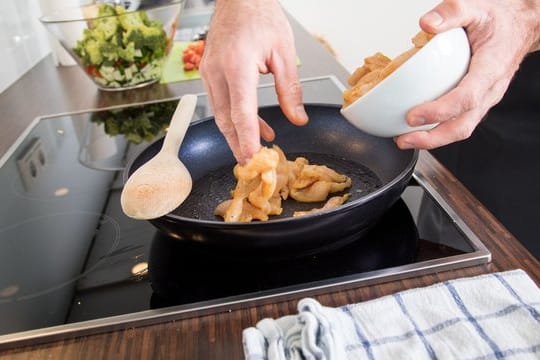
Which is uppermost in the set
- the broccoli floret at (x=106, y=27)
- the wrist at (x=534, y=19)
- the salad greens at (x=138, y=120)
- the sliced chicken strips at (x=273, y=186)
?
the wrist at (x=534, y=19)

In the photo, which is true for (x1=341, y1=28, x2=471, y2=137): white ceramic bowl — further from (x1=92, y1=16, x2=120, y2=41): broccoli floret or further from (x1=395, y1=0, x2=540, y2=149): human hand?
(x1=92, y1=16, x2=120, y2=41): broccoli floret

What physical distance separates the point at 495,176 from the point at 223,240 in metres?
0.76

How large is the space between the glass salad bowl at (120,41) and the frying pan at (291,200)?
0.48 meters

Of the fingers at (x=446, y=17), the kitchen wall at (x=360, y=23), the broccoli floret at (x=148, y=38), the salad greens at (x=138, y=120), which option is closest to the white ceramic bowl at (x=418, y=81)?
the fingers at (x=446, y=17)

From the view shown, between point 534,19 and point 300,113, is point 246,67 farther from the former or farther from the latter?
point 534,19

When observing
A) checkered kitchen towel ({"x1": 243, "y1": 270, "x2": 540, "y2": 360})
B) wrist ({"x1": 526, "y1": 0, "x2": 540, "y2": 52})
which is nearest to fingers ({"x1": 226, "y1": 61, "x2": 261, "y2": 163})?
checkered kitchen towel ({"x1": 243, "y1": 270, "x2": 540, "y2": 360})

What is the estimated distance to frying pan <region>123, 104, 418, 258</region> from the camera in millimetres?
561

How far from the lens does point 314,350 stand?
436 millimetres

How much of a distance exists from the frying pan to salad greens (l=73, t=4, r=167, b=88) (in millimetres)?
481

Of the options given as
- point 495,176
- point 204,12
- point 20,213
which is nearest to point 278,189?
point 20,213

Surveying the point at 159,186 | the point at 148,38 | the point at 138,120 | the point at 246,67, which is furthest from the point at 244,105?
the point at 148,38

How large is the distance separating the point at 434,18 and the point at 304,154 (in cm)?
39

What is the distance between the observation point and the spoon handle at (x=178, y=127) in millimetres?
767

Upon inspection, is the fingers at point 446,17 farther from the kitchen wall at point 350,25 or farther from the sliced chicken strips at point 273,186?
the kitchen wall at point 350,25
